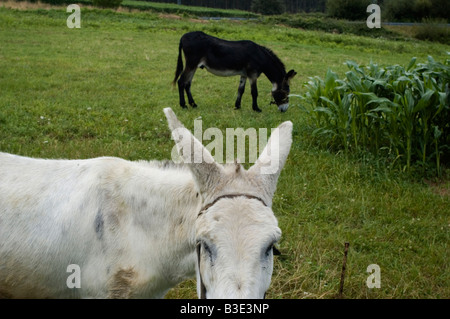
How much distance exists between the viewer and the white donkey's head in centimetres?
188

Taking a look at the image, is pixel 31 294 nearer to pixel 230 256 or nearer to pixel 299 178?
pixel 230 256

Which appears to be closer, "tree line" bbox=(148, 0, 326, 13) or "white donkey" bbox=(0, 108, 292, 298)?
"white donkey" bbox=(0, 108, 292, 298)

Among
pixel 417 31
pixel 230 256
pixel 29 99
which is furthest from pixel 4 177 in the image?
pixel 417 31

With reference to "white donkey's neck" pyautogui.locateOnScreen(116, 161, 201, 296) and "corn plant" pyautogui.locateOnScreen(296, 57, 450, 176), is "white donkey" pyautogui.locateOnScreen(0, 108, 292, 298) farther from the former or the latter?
"corn plant" pyautogui.locateOnScreen(296, 57, 450, 176)

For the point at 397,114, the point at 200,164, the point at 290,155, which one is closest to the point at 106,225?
the point at 200,164

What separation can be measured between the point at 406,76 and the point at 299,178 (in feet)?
8.79

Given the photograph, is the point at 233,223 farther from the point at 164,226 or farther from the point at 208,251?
the point at 164,226

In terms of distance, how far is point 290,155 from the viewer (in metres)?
6.88

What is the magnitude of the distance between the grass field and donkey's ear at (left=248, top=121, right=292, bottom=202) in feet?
5.61

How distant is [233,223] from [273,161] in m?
0.54

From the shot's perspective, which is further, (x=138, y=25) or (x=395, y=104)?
(x=138, y=25)

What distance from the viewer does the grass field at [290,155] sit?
4.09m

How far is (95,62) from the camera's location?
14672 mm

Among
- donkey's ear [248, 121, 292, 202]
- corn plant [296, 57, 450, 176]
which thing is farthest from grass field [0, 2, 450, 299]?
donkey's ear [248, 121, 292, 202]
